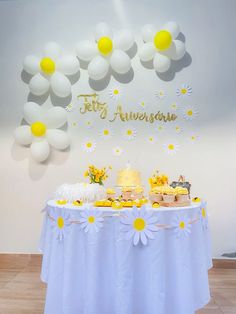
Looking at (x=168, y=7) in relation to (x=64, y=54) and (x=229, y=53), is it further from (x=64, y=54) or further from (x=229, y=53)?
(x=64, y=54)

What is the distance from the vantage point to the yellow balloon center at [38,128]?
11.0 ft

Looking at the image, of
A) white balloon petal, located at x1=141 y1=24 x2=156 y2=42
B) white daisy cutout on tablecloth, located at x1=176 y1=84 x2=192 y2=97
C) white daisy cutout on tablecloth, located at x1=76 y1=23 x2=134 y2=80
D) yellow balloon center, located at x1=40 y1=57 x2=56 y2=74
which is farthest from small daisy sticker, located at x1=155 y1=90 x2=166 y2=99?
yellow balloon center, located at x1=40 y1=57 x2=56 y2=74

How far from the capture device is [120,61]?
10.8ft

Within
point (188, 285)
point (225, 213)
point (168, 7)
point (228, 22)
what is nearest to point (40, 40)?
point (168, 7)

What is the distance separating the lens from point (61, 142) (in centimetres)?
342

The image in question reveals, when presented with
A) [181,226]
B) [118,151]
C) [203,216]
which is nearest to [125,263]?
[181,226]

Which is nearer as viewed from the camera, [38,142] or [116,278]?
[116,278]

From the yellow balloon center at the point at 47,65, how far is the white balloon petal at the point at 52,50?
6 cm

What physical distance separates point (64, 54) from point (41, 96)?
0.54 meters

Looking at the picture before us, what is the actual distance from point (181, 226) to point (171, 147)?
1.75 m

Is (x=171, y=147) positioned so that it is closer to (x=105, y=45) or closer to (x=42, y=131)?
(x=105, y=45)

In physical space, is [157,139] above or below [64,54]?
below

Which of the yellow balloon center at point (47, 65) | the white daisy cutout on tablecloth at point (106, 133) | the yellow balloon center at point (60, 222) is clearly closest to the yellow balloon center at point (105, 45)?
the yellow balloon center at point (47, 65)

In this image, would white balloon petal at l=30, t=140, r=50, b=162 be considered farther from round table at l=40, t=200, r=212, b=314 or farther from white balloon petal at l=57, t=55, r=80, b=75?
round table at l=40, t=200, r=212, b=314
